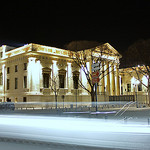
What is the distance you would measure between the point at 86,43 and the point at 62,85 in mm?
11388

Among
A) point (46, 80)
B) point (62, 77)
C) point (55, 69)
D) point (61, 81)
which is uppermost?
point (55, 69)

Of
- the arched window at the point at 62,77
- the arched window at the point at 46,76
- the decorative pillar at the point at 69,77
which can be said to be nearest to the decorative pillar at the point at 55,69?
the arched window at the point at 46,76

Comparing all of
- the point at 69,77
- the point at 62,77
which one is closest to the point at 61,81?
the point at 62,77

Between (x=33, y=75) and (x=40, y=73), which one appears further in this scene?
(x=40, y=73)

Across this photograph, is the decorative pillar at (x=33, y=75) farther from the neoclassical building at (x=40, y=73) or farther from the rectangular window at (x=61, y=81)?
the rectangular window at (x=61, y=81)

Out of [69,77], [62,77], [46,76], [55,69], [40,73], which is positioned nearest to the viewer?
[40,73]

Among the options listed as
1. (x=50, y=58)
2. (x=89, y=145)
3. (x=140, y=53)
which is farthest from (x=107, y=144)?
(x=50, y=58)

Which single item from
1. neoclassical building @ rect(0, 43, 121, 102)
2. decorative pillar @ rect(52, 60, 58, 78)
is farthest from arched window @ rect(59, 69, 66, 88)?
decorative pillar @ rect(52, 60, 58, 78)

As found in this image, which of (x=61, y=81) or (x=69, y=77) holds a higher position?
(x=69, y=77)

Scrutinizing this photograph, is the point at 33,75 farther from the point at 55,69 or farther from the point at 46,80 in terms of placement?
the point at 55,69

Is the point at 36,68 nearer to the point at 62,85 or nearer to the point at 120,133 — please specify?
the point at 62,85

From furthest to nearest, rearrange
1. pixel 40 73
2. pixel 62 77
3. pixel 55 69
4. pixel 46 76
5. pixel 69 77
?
pixel 69 77
pixel 62 77
pixel 55 69
pixel 46 76
pixel 40 73

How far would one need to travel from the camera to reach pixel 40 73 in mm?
52719

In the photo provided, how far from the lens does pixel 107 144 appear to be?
32.5 ft
